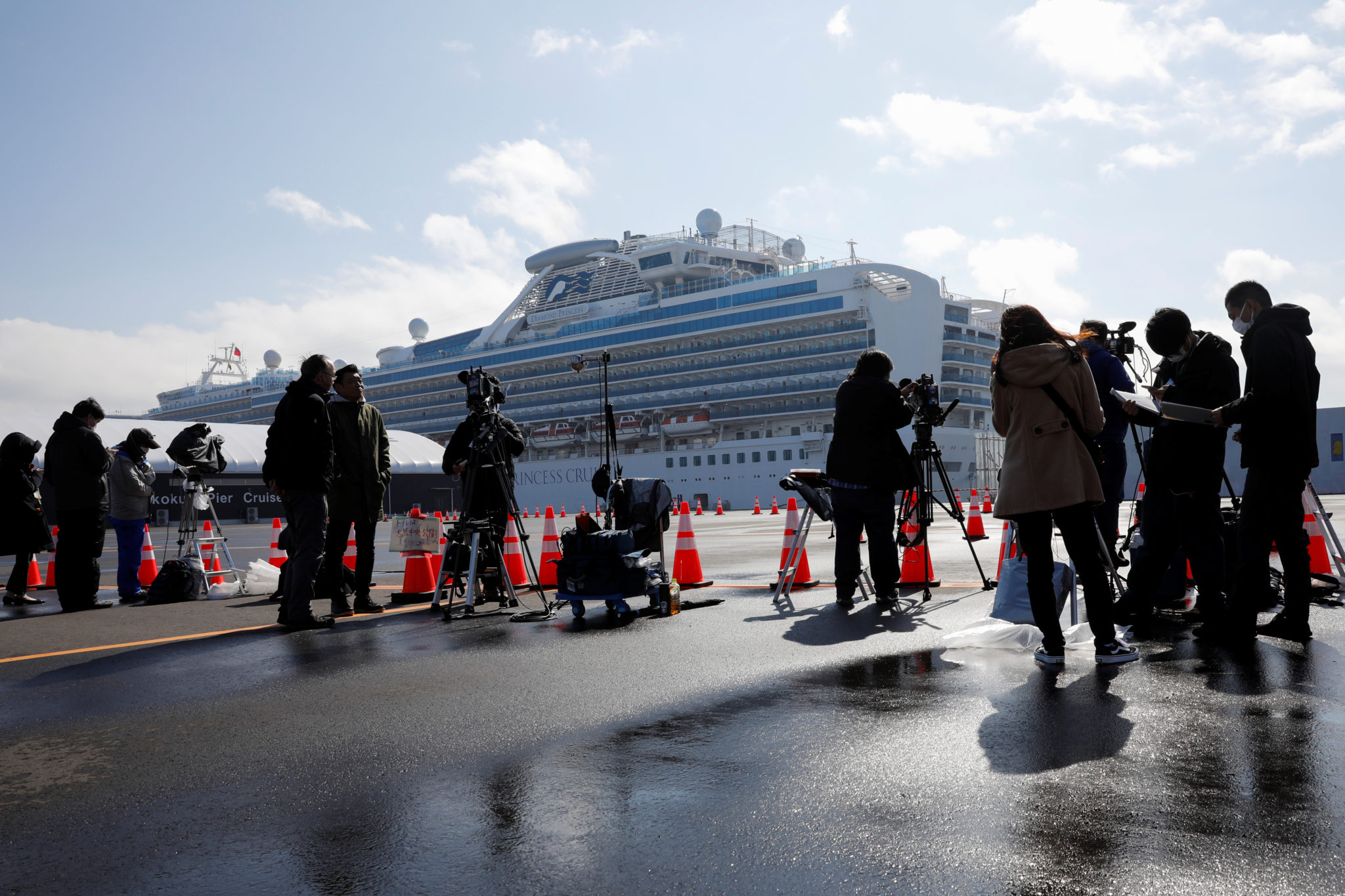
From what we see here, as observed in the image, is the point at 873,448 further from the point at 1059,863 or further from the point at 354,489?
the point at 1059,863

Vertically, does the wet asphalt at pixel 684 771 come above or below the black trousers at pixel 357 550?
below

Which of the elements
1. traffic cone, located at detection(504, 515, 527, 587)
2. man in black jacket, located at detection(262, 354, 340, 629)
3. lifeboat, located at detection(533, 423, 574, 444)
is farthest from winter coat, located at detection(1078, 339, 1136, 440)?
lifeboat, located at detection(533, 423, 574, 444)

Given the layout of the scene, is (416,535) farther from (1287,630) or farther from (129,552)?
(1287,630)

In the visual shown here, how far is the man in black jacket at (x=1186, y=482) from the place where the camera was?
469 centimetres

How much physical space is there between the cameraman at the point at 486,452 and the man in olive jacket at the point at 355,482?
1.75 ft

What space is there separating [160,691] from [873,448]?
4280 mm

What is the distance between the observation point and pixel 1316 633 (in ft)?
14.7

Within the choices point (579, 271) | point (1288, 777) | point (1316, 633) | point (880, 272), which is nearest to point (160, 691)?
point (1288, 777)

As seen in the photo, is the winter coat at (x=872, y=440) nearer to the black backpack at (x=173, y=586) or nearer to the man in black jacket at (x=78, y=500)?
the black backpack at (x=173, y=586)

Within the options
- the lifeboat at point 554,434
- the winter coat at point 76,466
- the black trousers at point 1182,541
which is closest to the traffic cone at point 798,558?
the black trousers at point 1182,541

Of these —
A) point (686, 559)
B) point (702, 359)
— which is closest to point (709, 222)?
point (702, 359)

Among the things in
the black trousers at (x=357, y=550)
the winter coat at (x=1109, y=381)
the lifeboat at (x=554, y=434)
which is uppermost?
the lifeboat at (x=554, y=434)

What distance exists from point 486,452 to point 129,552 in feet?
12.8

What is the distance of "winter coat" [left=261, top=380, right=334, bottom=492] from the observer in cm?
595
